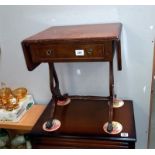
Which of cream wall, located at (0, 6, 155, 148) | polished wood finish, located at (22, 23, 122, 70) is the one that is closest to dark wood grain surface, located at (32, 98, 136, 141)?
cream wall, located at (0, 6, 155, 148)

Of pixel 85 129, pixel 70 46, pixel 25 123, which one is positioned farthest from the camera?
pixel 25 123

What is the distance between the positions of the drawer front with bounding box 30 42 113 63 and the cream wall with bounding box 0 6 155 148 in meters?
0.33

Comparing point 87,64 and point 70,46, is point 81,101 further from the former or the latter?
point 70,46

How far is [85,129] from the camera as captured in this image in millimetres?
978

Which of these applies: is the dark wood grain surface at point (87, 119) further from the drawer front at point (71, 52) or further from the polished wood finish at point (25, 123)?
the drawer front at point (71, 52)

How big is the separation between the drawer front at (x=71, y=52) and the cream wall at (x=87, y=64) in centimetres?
33

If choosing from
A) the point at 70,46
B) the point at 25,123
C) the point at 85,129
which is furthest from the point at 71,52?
the point at 25,123

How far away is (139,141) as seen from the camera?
1.38 metres

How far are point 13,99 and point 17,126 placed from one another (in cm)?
15

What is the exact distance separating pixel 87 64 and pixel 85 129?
379mm

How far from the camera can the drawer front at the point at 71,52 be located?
802 mm

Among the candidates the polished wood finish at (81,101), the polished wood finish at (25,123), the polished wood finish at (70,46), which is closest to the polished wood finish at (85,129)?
the polished wood finish at (81,101)

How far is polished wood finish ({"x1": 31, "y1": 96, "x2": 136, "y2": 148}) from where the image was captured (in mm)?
925

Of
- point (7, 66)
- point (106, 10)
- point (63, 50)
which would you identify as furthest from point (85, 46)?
point (7, 66)
